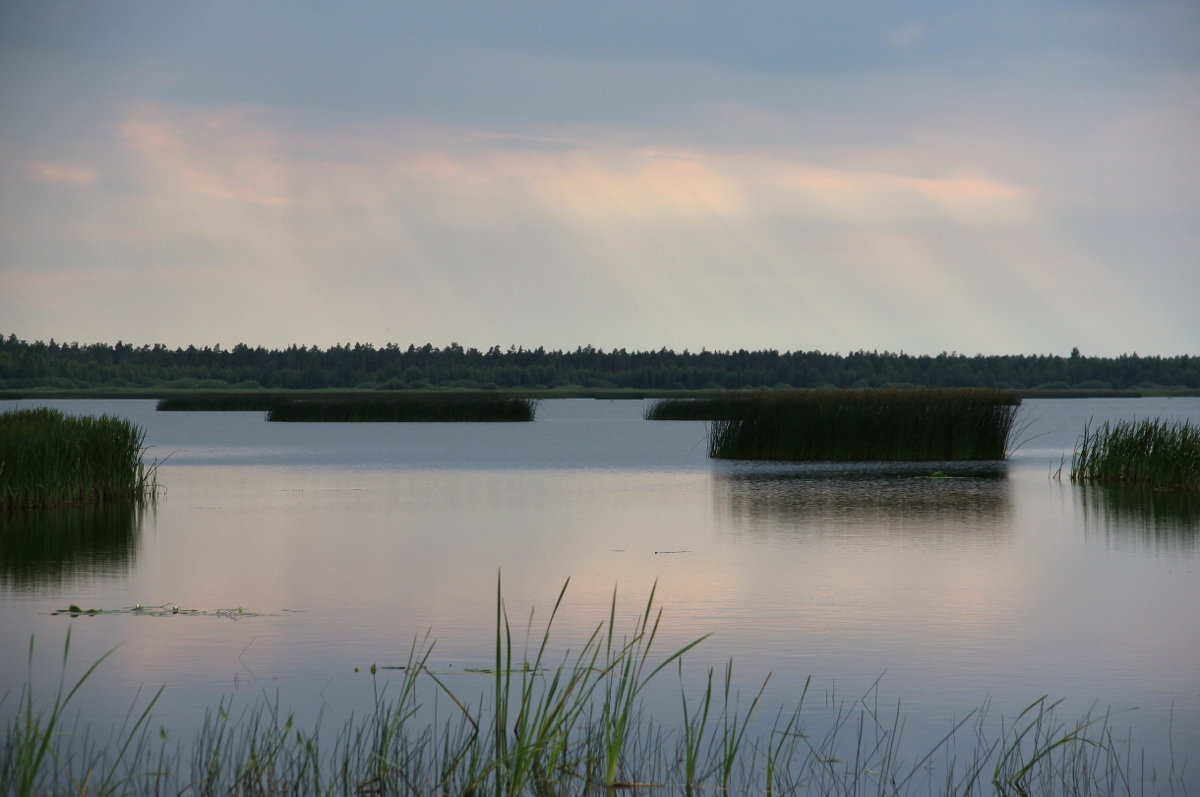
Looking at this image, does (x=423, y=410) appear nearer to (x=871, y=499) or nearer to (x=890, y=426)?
(x=890, y=426)

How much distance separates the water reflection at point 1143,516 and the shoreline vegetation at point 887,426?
221 inches

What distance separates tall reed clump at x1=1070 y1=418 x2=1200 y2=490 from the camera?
19.7 metres

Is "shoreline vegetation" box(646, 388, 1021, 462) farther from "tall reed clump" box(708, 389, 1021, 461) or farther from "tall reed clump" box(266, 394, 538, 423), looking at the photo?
"tall reed clump" box(266, 394, 538, 423)

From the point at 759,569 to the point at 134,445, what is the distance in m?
9.73

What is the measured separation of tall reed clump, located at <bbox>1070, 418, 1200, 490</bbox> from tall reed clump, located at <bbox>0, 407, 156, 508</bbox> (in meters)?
13.1

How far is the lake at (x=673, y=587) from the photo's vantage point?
7.54 meters

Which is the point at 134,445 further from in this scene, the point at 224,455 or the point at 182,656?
the point at 224,455

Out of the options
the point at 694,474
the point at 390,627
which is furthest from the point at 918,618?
the point at 694,474

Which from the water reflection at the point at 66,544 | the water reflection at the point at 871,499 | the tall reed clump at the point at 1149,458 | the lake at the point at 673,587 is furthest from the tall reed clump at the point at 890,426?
the water reflection at the point at 66,544

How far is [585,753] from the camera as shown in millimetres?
6082

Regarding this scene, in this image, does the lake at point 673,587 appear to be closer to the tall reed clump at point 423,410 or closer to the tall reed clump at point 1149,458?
the tall reed clump at point 1149,458

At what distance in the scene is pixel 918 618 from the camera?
9664 mm

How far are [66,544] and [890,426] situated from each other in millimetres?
16744

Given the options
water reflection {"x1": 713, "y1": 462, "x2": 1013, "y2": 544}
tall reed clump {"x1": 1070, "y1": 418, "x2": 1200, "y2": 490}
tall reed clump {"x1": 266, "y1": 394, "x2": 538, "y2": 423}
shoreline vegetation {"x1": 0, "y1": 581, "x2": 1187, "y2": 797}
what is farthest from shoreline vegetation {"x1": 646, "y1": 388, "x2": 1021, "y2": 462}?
tall reed clump {"x1": 266, "y1": 394, "x2": 538, "y2": 423}
